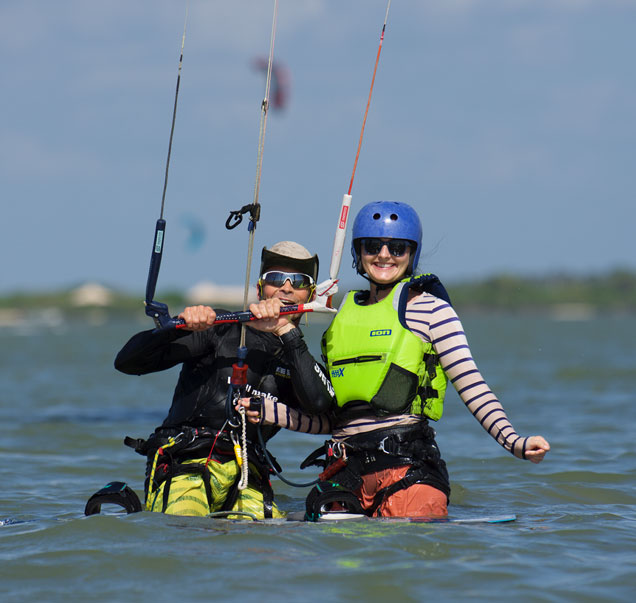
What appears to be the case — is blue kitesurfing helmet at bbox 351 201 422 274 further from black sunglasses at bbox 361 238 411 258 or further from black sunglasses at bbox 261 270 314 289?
black sunglasses at bbox 261 270 314 289

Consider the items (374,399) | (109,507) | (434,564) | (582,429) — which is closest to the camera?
(434,564)

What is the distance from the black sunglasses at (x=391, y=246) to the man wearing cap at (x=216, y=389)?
1.44ft

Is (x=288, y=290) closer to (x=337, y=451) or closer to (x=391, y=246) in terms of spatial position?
(x=391, y=246)

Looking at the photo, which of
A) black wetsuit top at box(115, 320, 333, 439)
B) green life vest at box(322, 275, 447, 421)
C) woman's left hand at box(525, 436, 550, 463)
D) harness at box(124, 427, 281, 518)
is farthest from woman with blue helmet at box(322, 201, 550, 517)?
harness at box(124, 427, 281, 518)

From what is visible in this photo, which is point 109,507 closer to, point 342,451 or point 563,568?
point 342,451

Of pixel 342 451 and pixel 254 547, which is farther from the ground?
pixel 342 451

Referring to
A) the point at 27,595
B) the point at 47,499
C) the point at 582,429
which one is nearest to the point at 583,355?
the point at 582,429

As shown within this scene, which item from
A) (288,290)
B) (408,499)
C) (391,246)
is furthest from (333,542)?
(391,246)

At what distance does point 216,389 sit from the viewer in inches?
249

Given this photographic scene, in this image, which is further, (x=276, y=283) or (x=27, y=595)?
(x=276, y=283)

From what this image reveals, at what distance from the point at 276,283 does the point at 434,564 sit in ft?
6.91

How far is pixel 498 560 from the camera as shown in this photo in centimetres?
550

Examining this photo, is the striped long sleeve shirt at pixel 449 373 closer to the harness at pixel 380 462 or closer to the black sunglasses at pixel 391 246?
the harness at pixel 380 462

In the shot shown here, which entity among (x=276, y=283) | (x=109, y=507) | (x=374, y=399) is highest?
(x=276, y=283)
